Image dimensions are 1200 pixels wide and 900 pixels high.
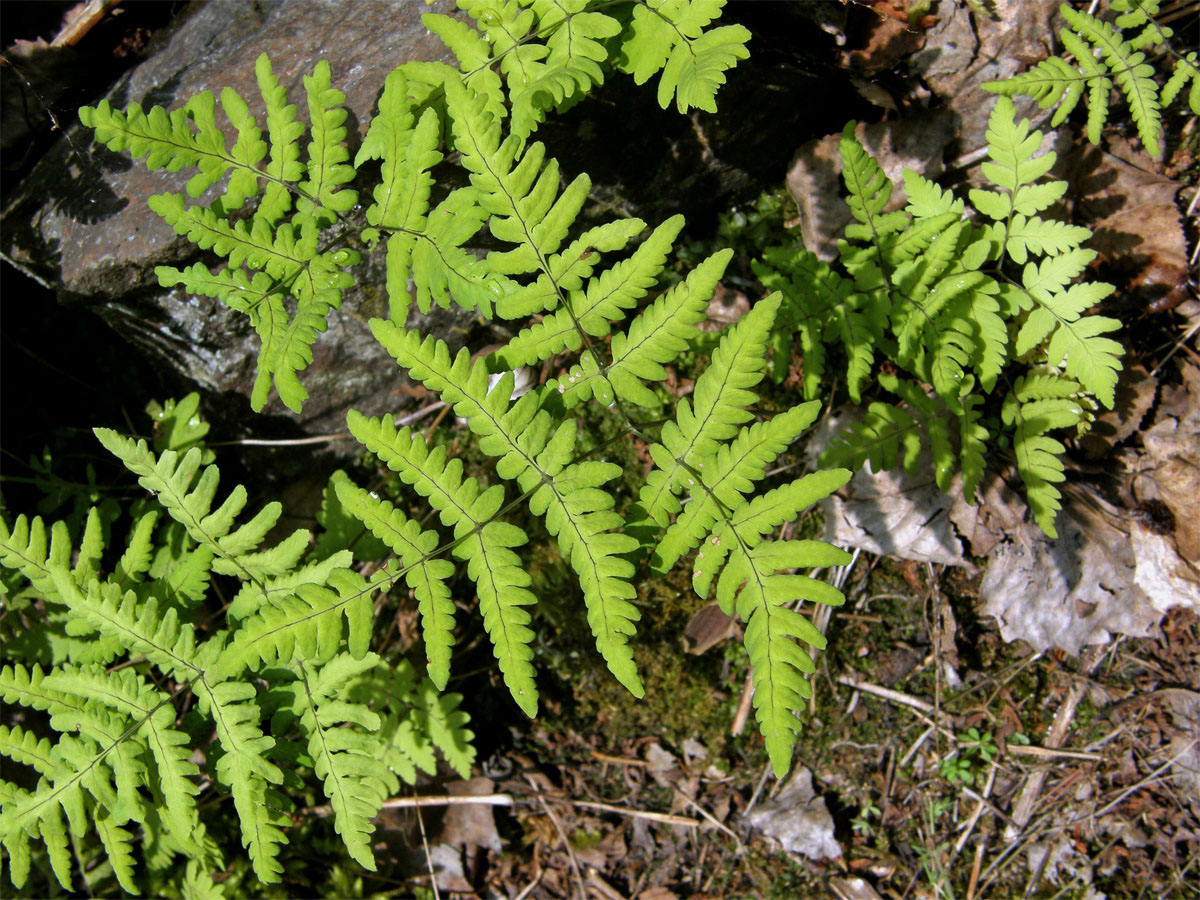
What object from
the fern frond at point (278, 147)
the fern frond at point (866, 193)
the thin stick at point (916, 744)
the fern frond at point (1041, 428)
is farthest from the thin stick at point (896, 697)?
the fern frond at point (278, 147)

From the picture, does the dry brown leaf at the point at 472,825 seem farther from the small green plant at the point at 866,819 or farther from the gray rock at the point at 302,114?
the gray rock at the point at 302,114

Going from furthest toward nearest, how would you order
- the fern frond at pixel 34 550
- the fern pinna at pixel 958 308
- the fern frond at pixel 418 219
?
the fern pinna at pixel 958 308, the fern frond at pixel 34 550, the fern frond at pixel 418 219

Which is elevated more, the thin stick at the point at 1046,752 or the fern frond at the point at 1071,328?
the fern frond at the point at 1071,328

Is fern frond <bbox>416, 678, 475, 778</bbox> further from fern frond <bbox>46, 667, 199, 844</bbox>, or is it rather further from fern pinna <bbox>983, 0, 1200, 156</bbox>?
fern pinna <bbox>983, 0, 1200, 156</bbox>

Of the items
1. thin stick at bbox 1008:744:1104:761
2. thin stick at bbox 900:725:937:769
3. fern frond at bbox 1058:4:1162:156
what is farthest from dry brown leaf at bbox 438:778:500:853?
fern frond at bbox 1058:4:1162:156

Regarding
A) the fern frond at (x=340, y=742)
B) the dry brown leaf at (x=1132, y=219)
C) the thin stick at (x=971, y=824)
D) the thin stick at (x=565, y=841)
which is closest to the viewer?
the fern frond at (x=340, y=742)

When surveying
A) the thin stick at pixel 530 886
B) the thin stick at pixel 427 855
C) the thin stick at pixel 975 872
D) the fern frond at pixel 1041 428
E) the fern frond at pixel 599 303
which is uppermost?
the fern frond at pixel 599 303

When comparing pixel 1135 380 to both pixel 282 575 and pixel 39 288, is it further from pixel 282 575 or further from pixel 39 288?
pixel 39 288
